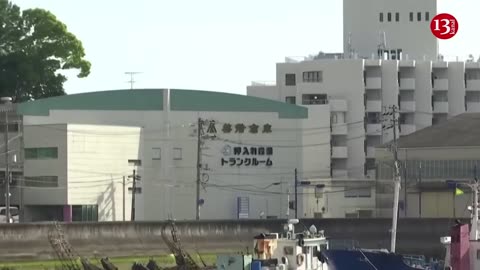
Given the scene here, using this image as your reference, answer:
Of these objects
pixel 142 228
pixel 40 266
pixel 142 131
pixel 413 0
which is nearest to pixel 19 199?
pixel 142 131

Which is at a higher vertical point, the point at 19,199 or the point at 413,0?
the point at 413,0

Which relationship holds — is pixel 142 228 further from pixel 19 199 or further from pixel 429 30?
pixel 429 30

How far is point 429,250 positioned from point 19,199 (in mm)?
23858

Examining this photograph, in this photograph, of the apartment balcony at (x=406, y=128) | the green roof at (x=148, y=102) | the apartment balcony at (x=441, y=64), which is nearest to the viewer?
the green roof at (x=148, y=102)

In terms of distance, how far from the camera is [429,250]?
2657 inches

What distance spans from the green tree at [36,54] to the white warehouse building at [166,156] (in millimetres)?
13112

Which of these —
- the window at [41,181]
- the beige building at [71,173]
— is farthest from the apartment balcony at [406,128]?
the window at [41,181]

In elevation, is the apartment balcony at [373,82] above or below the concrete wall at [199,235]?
above

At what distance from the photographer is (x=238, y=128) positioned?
8269 cm

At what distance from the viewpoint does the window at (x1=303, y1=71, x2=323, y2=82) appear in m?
96.2

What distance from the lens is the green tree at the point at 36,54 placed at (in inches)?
3696

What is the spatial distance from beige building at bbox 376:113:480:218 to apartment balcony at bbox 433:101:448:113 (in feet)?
52.7

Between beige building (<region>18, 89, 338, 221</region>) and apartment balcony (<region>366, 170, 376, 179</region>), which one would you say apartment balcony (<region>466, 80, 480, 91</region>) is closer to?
apartment balcony (<region>366, 170, 376, 179</region>)

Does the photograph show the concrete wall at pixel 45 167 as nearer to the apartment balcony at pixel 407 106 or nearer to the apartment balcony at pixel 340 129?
the apartment balcony at pixel 340 129
